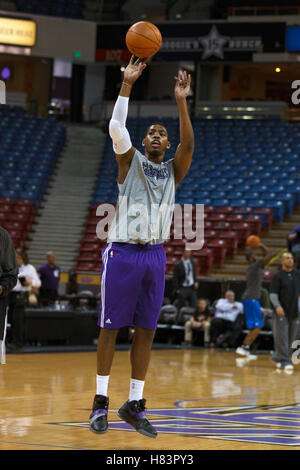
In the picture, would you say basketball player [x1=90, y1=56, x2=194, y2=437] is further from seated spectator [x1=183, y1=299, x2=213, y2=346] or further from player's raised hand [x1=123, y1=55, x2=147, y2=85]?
seated spectator [x1=183, y1=299, x2=213, y2=346]

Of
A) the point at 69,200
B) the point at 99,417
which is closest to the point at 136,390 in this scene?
the point at 99,417

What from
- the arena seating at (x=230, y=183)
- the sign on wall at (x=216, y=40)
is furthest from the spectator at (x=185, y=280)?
the sign on wall at (x=216, y=40)

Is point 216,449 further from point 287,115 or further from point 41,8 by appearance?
point 41,8

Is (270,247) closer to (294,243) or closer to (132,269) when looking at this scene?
(294,243)

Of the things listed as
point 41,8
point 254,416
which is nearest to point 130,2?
point 41,8

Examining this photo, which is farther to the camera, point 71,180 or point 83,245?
point 71,180

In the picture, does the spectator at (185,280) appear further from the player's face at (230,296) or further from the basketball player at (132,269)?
the basketball player at (132,269)

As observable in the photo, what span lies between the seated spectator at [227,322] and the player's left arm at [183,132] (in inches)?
398

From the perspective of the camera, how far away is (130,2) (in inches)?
1188

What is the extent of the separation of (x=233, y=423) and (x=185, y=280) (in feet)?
32.8

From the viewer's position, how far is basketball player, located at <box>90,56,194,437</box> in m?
5.11

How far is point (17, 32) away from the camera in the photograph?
90.7 feet

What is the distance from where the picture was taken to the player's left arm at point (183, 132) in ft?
17.6

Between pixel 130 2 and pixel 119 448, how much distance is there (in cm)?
2723
